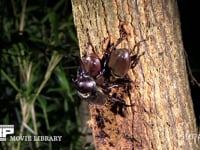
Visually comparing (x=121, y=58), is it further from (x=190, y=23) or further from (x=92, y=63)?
(x=190, y=23)

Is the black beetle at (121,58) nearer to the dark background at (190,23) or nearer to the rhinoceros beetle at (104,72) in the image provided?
the rhinoceros beetle at (104,72)

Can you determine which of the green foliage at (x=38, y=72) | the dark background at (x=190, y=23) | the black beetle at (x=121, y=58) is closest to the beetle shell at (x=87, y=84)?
the black beetle at (x=121, y=58)

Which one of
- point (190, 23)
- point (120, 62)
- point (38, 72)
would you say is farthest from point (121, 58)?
point (38, 72)

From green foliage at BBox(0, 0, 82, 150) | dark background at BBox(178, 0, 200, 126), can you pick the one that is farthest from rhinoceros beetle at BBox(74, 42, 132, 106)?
green foliage at BBox(0, 0, 82, 150)

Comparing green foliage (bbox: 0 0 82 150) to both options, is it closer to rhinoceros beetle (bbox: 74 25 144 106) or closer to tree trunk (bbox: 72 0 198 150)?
rhinoceros beetle (bbox: 74 25 144 106)

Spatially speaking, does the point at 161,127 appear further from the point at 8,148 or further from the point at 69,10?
the point at 69,10

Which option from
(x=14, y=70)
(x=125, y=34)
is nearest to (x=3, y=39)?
(x=14, y=70)
